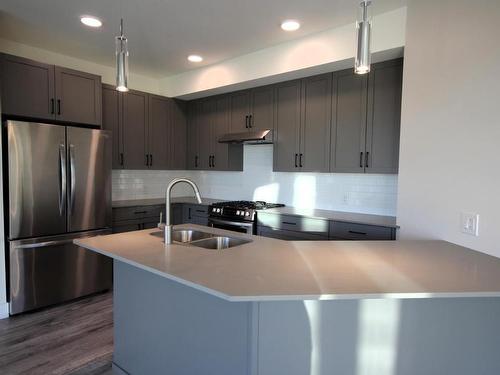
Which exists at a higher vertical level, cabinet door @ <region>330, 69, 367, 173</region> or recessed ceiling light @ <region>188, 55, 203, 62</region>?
recessed ceiling light @ <region>188, 55, 203, 62</region>

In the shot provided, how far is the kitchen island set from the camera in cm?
130

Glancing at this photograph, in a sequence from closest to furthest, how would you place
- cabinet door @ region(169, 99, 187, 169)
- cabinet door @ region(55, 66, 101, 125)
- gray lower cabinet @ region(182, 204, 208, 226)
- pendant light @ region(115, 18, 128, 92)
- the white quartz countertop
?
the white quartz countertop < pendant light @ region(115, 18, 128, 92) < cabinet door @ region(55, 66, 101, 125) < gray lower cabinet @ region(182, 204, 208, 226) < cabinet door @ region(169, 99, 187, 169)

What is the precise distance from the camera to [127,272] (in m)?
2.06

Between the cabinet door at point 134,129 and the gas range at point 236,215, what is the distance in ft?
4.00

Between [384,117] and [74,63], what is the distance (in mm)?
3631

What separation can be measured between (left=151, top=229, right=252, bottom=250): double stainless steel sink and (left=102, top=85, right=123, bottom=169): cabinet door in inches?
82.3

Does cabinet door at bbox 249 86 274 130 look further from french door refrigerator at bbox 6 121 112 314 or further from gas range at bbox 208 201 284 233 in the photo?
french door refrigerator at bbox 6 121 112 314

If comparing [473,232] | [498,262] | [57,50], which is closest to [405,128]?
[473,232]

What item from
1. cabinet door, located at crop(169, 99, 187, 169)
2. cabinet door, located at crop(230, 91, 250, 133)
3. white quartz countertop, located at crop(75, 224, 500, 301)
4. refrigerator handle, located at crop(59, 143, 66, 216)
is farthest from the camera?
cabinet door, located at crop(169, 99, 187, 169)

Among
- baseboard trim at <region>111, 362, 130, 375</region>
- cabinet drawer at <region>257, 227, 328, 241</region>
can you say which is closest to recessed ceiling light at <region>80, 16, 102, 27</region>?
cabinet drawer at <region>257, 227, 328, 241</region>

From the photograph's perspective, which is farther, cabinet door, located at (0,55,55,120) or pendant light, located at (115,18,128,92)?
cabinet door, located at (0,55,55,120)

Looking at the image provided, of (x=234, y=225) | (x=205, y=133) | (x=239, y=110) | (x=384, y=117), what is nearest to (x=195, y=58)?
(x=239, y=110)

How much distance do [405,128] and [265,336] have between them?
1949mm

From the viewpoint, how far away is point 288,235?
3.44 meters
